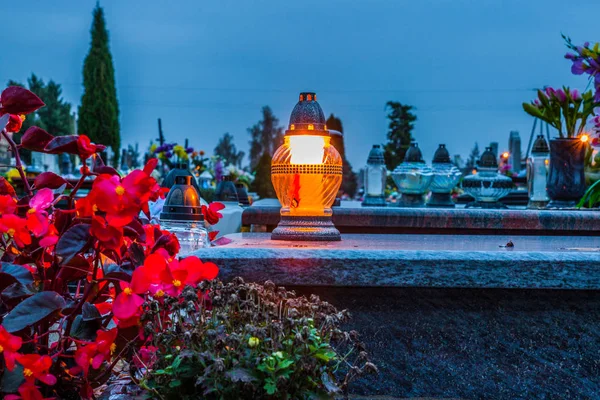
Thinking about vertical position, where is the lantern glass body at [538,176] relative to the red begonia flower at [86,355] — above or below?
above

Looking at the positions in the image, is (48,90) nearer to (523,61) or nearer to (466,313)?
(523,61)

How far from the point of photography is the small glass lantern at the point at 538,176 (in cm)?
638

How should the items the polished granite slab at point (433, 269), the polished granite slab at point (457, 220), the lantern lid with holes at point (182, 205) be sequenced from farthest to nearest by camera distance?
the polished granite slab at point (457, 220)
the lantern lid with holes at point (182, 205)
the polished granite slab at point (433, 269)

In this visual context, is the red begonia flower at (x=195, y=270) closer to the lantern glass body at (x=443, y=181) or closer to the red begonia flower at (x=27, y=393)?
the red begonia flower at (x=27, y=393)

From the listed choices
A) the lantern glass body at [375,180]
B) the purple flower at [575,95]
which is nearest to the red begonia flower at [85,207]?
the purple flower at [575,95]

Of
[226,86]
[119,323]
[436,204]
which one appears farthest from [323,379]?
[226,86]

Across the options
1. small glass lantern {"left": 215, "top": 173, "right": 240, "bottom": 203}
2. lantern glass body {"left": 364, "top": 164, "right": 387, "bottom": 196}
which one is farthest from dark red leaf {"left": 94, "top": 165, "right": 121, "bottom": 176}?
lantern glass body {"left": 364, "top": 164, "right": 387, "bottom": 196}

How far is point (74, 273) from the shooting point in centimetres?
159

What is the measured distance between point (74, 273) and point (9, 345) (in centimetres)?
25

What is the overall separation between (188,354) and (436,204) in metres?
5.64

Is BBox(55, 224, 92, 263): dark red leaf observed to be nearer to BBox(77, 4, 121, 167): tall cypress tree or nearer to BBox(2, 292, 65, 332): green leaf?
BBox(2, 292, 65, 332): green leaf

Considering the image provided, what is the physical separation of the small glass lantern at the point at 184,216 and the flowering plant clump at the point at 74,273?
986 mm

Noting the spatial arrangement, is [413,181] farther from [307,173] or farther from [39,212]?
[39,212]

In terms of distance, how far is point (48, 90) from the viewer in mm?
49000
